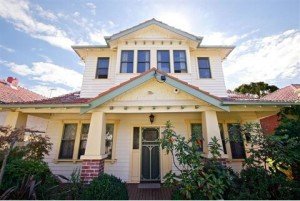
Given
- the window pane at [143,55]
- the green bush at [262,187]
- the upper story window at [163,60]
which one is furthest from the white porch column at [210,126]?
the window pane at [143,55]

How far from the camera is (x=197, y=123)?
345 inches

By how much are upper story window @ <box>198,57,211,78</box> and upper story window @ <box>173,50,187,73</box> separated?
3.20 feet

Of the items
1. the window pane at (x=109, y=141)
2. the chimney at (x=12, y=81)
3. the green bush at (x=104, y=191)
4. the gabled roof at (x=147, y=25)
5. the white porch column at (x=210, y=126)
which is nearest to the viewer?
the green bush at (x=104, y=191)

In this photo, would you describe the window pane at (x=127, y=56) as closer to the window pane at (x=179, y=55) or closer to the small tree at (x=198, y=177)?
the window pane at (x=179, y=55)

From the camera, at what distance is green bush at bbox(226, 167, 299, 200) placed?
4.55 m

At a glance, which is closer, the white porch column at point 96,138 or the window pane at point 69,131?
the white porch column at point 96,138

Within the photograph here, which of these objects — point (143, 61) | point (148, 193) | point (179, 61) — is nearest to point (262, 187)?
point (148, 193)

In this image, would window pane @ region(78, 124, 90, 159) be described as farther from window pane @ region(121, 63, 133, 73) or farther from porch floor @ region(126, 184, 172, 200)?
window pane @ region(121, 63, 133, 73)

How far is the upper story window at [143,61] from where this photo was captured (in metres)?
9.13

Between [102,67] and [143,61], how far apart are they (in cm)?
226

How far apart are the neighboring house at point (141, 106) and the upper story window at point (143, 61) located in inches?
2.1

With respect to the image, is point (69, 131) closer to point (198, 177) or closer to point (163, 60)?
point (163, 60)

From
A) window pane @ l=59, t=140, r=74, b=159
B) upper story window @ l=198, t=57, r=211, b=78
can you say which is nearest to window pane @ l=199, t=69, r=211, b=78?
upper story window @ l=198, t=57, r=211, b=78

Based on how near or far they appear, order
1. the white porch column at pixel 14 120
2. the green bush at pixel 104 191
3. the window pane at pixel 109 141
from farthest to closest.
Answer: the window pane at pixel 109 141 < the white porch column at pixel 14 120 < the green bush at pixel 104 191
